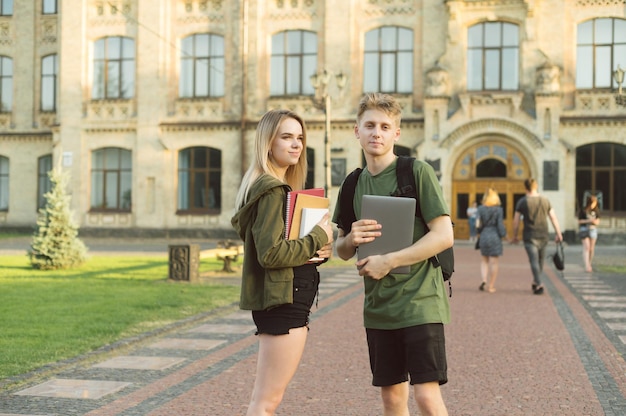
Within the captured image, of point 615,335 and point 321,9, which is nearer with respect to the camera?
point 615,335

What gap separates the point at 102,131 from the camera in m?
35.0

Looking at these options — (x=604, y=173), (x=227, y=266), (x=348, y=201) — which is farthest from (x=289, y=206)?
(x=604, y=173)

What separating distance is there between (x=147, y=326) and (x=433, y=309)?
6889mm

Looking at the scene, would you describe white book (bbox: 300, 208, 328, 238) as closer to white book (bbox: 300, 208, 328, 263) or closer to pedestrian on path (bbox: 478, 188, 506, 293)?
white book (bbox: 300, 208, 328, 263)

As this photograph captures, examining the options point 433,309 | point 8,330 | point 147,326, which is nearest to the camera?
point 433,309

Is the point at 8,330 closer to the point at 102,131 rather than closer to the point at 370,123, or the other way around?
the point at 370,123

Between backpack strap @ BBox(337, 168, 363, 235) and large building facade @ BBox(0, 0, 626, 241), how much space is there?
27.1 metres

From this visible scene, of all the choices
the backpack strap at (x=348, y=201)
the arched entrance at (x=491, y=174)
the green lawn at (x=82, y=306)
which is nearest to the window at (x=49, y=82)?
the arched entrance at (x=491, y=174)

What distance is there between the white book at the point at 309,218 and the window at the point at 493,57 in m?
28.7

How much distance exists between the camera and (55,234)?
18.6 meters

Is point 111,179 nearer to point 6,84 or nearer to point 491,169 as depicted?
point 6,84

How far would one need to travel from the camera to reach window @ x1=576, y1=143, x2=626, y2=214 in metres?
30.9

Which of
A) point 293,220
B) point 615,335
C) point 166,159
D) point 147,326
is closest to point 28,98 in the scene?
point 166,159

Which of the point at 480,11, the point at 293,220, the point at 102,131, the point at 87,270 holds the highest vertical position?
the point at 480,11
